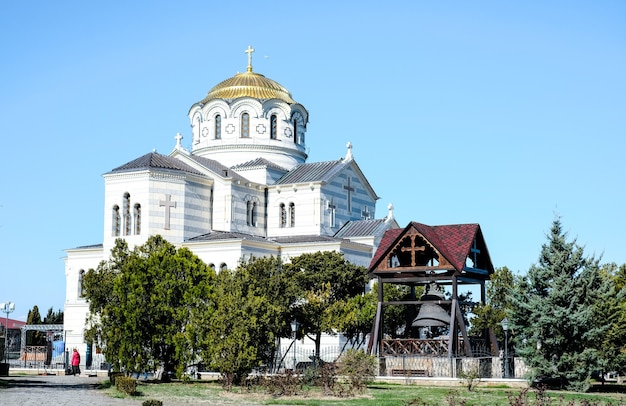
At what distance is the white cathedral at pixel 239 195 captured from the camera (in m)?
48.4

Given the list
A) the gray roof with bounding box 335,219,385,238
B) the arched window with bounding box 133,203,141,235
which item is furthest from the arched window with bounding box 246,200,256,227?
the arched window with bounding box 133,203,141,235

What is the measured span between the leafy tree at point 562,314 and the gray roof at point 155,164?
25.6 metres

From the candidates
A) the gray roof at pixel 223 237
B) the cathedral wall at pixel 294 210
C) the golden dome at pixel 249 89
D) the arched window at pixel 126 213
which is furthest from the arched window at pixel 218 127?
the arched window at pixel 126 213

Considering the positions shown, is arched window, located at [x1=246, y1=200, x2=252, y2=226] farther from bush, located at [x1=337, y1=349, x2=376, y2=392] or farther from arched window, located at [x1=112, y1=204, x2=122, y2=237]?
bush, located at [x1=337, y1=349, x2=376, y2=392]

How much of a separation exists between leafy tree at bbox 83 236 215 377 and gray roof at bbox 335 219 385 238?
18762 mm

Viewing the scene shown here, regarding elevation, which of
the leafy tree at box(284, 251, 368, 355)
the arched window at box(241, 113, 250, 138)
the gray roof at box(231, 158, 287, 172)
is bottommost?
the leafy tree at box(284, 251, 368, 355)

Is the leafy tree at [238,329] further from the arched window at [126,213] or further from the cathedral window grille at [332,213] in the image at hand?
the cathedral window grille at [332,213]

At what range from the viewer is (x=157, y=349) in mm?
32875

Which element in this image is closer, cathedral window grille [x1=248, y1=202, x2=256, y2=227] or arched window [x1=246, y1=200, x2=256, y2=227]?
arched window [x1=246, y1=200, x2=256, y2=227]

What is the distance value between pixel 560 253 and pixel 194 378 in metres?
15.4

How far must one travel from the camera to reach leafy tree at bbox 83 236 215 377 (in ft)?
106

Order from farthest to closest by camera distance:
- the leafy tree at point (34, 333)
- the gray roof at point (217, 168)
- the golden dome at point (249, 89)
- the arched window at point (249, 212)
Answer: the leafy tree at point (34, 333), the golden dome at point (249, 89), the arched window at point (249, 212), the gray roof at point (217, 168)

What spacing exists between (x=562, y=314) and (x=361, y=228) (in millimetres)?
25771

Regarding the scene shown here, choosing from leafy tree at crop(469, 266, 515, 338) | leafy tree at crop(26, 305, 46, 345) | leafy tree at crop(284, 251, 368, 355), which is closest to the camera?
leafy tree at crop(469, 266, 515, 338)
